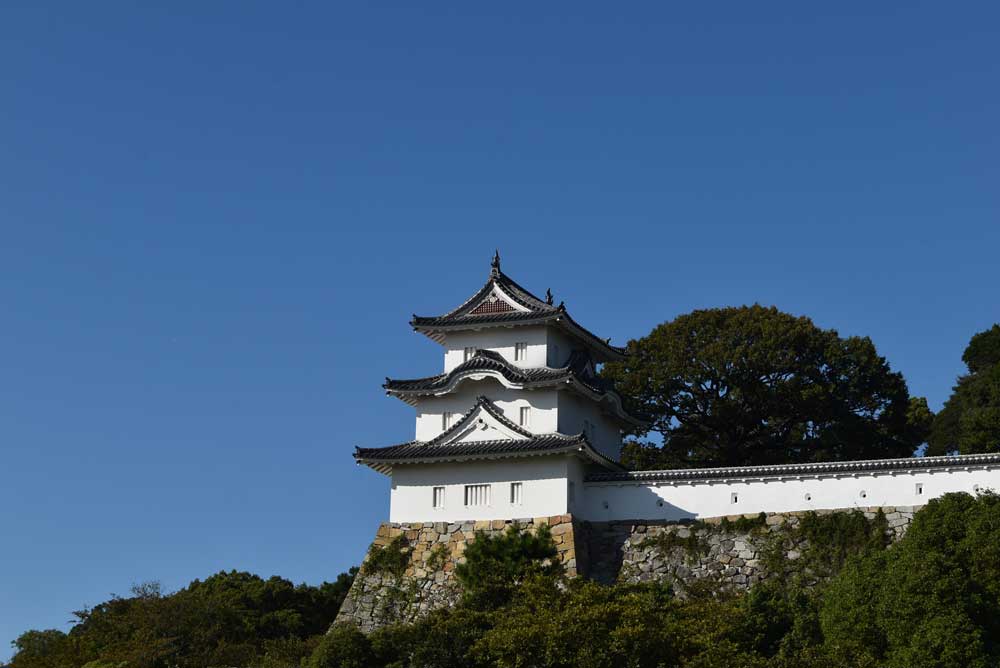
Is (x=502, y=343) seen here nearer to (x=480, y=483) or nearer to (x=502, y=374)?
(x=502, y=374)

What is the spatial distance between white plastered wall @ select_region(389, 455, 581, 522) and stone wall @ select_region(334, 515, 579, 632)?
0.91 feet

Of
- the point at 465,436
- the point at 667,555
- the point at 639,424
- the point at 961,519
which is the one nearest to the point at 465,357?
the point at 465,436

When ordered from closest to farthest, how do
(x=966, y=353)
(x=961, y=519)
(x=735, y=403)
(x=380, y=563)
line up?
(x=961, y=519), (x=380, y=563), (x=735, y=403), (x=966, y=353)

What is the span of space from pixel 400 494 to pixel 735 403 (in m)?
13.7

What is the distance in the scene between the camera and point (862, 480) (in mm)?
37125

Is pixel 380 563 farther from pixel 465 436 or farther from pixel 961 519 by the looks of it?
pixel 961 519

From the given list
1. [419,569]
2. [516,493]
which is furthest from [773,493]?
[419,569]

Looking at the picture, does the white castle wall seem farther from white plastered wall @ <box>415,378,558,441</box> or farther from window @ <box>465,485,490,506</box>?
white plastered wall @ <box>415,378,558,441</box>

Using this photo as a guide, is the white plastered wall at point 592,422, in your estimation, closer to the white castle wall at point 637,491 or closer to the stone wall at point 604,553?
the white castle wall at point 637,491

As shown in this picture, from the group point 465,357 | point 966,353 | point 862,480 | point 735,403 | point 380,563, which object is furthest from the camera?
point 966,353

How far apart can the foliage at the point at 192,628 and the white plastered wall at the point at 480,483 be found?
5039 millimetres

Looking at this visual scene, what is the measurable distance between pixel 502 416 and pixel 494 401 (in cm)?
123

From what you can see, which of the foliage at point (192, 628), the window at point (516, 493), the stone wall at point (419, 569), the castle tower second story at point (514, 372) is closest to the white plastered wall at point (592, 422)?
the castle tower second story at point (514, 372)

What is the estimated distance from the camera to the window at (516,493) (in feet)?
130
